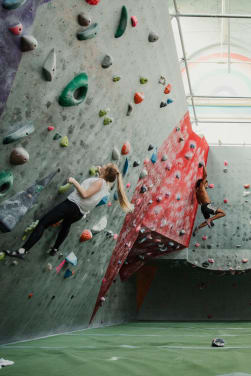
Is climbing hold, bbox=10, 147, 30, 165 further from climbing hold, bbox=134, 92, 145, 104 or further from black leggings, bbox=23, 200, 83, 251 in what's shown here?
climbing hold, bbox=134, 92, 145, 104

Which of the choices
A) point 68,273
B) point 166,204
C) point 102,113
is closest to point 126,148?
point 102,113

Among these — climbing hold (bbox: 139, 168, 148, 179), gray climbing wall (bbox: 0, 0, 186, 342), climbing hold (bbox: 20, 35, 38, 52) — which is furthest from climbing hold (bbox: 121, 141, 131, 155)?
climbing hold (bbox: 20, 35, 38, 52)

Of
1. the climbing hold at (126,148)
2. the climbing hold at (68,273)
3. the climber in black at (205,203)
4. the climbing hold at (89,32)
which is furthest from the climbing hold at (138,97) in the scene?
the climber in black at (205,203)

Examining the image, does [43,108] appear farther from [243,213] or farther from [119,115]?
[243,213]

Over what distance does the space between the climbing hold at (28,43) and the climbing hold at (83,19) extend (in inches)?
18.4

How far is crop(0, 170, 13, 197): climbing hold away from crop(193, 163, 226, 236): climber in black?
5.20m

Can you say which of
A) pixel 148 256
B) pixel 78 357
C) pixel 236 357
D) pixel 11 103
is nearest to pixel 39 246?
pixel 78 357

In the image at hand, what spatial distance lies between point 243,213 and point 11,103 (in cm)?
670

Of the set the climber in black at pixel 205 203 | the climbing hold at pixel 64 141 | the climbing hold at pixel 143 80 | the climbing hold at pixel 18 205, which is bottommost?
the climbing hold at pixel 18 205

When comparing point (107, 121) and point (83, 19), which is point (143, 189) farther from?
point (83, 19)

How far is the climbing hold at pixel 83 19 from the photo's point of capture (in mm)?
2969

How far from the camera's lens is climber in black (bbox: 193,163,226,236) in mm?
7777

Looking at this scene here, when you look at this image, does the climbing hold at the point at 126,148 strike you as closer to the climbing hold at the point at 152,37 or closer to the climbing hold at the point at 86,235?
the climbing hold at the point at 86,235

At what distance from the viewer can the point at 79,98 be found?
133 inches
